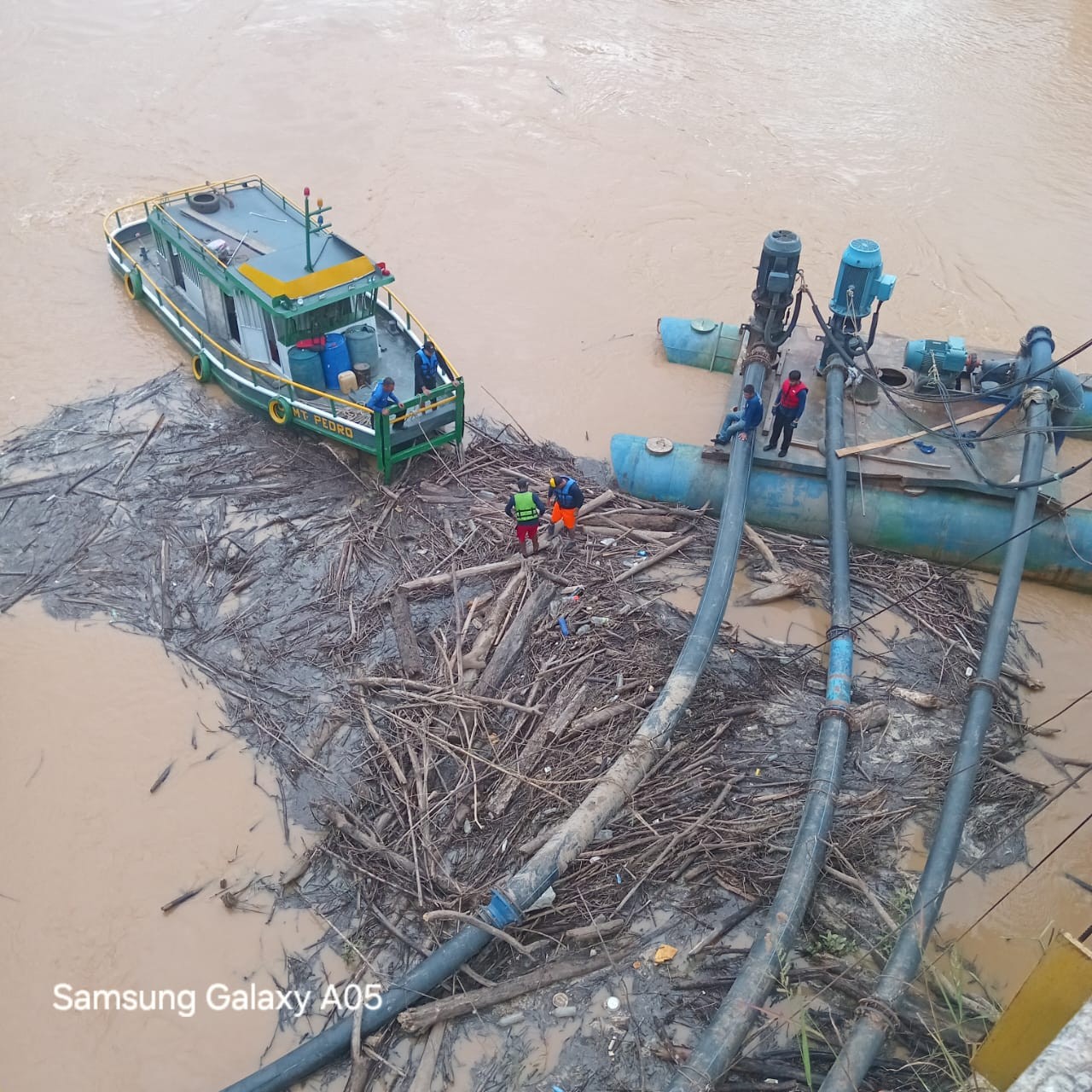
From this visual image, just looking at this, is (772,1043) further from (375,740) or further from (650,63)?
(650,63)

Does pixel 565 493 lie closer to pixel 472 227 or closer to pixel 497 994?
pixel 497 994

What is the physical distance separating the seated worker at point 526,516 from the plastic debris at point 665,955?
524 cm

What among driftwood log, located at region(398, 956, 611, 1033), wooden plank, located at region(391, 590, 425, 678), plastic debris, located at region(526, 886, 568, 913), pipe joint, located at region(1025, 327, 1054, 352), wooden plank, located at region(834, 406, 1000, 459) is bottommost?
driftwood log, located at region(398, 956, 611, 1033)

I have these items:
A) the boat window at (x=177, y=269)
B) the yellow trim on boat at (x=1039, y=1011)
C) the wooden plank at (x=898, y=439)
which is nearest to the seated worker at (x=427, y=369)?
the boat window at (x=177, y=269)

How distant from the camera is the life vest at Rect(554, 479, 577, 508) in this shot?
11.7m

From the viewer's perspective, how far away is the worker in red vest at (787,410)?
11953 millimetres

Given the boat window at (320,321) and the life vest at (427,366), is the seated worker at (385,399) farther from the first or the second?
the boat window at (320,321)

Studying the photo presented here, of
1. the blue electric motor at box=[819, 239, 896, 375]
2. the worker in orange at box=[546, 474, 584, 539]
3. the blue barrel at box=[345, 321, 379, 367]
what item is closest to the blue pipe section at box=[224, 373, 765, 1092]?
the worker in orange at box=[546, 474, 584, 539]

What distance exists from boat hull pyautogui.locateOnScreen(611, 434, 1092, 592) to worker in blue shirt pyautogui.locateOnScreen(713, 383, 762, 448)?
1.85 feet

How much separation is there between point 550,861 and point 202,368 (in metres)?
10.5

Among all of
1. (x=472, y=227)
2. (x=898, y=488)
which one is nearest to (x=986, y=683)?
(x=898, y=488)

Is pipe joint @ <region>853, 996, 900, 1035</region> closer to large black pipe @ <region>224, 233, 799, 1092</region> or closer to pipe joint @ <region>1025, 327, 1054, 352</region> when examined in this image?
large black pipe @ <region>224, 233, 799, 1092</region>

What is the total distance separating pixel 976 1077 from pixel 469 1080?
3.93 metres

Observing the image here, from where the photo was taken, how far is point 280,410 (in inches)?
536
